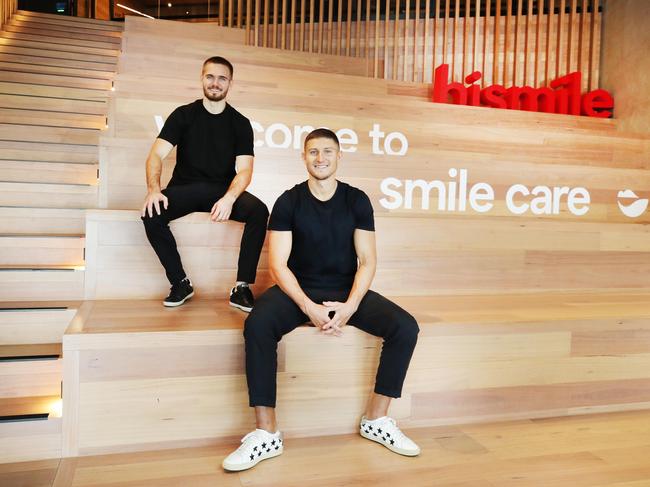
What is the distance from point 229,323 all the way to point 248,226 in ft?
1.50

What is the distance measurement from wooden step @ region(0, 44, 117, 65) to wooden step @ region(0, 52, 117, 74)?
0.12 ft

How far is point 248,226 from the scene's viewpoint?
2.10 metres

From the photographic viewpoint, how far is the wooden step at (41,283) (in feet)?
6.70

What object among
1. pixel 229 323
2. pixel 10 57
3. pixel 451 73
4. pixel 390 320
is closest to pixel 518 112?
pixel 451 73

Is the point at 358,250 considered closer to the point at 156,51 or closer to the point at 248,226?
the point at 248,226

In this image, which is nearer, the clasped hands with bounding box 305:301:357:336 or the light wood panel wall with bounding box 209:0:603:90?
the clasped hands with bounding box 305:301:357:336

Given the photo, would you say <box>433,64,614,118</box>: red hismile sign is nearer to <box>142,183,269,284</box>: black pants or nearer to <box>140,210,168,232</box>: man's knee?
<box>142,183,269,284</box>: black pants

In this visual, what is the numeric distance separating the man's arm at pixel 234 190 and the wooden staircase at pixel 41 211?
557 mm

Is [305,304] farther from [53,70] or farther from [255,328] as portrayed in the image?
[53,70]

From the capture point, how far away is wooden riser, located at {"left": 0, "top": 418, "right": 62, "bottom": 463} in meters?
1.52

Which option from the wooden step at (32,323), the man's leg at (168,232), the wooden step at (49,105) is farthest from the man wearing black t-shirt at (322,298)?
the wooden step at (49,105)

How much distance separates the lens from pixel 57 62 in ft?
14.7

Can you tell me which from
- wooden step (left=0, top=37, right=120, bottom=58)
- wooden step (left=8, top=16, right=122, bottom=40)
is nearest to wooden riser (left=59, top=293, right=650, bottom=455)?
wooden step (left=0, top=37, right=120, bottom=58)

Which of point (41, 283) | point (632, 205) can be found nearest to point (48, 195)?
point (41, 283)
